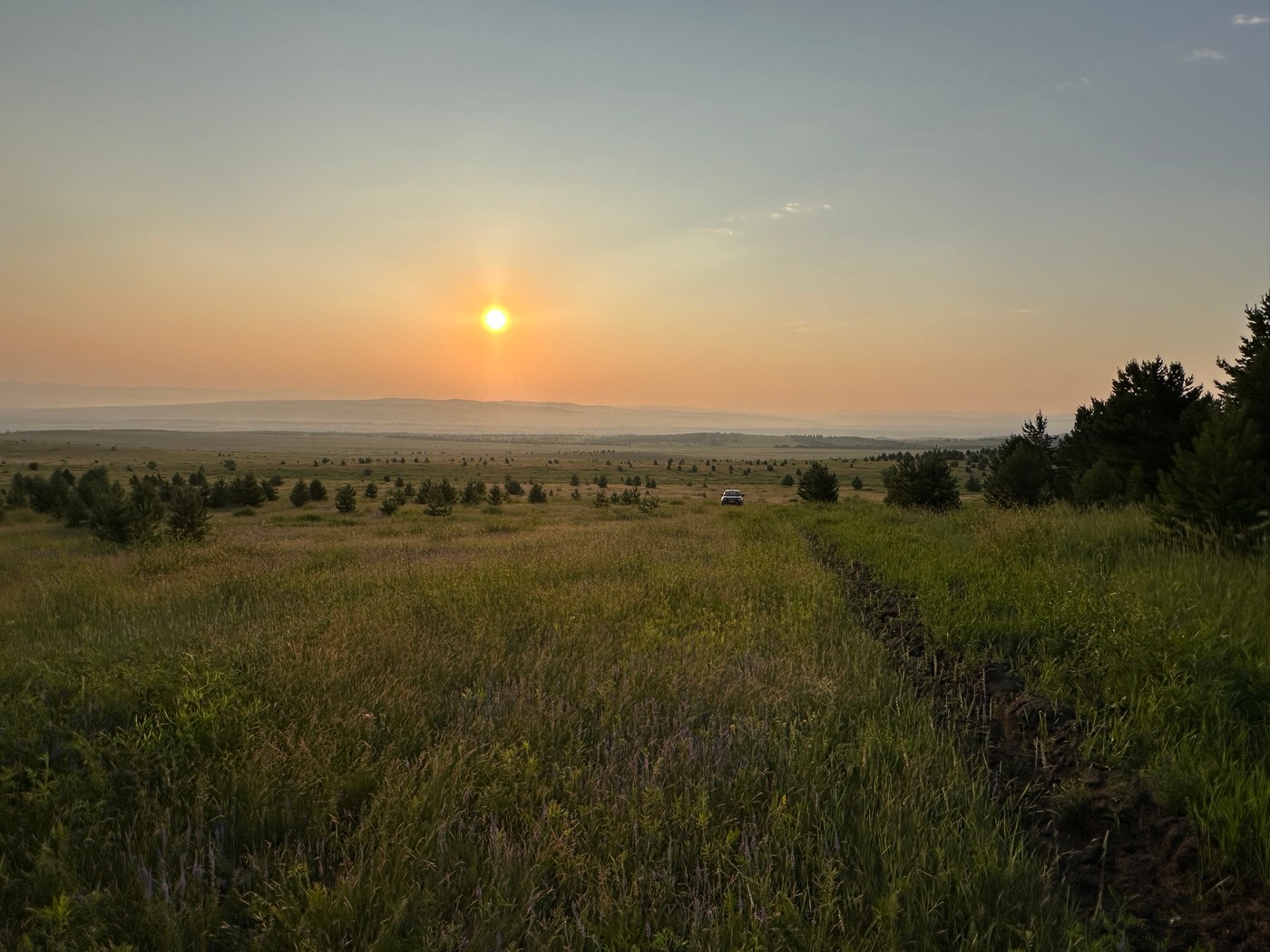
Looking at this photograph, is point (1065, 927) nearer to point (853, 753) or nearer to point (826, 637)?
point (853, 753)

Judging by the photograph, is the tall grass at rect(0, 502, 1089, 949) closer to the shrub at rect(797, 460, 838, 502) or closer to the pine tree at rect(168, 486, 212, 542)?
the pine tree at rect(168, 486, 212, 542)

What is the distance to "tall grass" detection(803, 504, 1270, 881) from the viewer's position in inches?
137

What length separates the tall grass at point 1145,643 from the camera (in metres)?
3.47

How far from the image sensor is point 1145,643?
496cm

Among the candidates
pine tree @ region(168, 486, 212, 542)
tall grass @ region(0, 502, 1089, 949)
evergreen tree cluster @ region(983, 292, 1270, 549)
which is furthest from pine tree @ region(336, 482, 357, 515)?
evergreen tree cluster @ region(983, 292, 1270, 549)

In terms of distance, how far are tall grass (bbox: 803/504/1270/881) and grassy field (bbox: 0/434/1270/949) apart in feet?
0.10

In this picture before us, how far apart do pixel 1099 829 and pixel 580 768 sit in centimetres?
299

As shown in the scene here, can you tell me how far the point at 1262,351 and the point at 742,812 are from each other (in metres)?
21.2

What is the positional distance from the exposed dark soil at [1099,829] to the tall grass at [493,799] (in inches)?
15.1

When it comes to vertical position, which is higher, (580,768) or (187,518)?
(580,768)

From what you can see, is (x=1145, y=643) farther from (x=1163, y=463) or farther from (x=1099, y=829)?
(x=1163, y=463)

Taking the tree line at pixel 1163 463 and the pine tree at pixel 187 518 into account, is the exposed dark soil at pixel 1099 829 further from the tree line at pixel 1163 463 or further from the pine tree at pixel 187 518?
the pine tree at pixel 187 518

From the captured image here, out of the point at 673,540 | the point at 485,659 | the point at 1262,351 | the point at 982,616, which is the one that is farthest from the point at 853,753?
the point at 1262,351

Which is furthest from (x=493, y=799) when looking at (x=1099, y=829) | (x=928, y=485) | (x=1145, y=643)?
(x=928, y=485)
